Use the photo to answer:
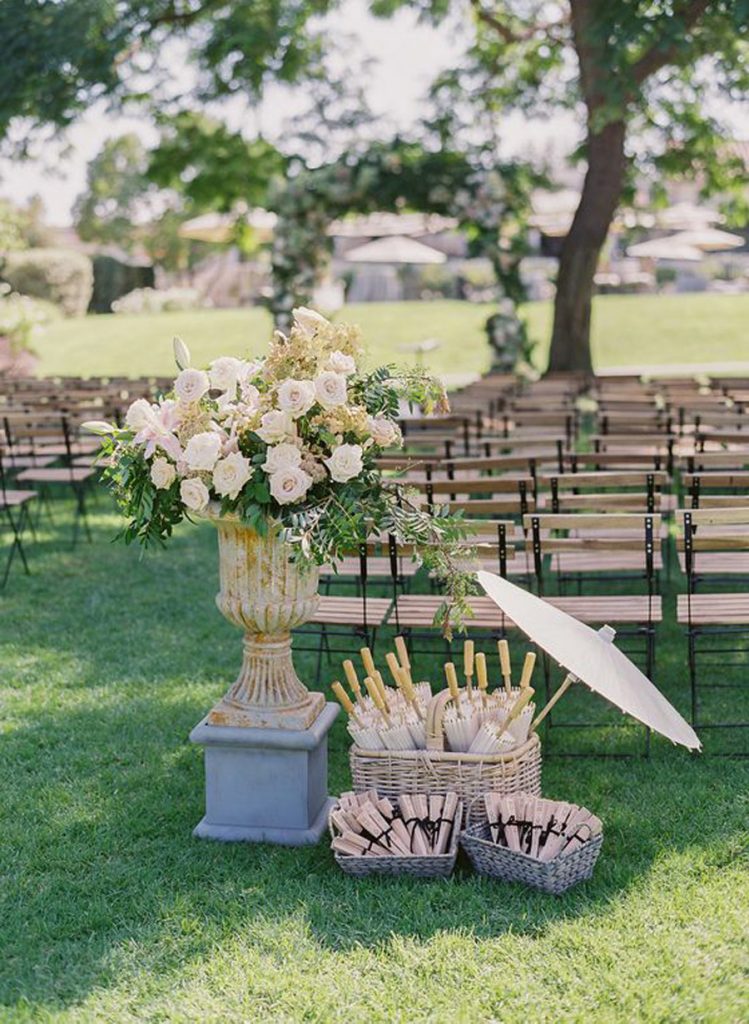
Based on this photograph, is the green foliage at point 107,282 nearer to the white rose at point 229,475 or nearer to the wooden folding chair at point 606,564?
the wooden folding chair at point 606,564

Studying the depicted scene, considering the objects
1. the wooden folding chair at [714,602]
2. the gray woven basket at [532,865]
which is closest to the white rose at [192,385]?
the gray woven basket at [532,865]

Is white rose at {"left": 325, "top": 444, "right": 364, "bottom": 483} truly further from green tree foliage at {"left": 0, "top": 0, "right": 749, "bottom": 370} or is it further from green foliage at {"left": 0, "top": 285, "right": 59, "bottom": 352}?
green foliage at {"left": 0, "top": 285, "right": 59, "bottom": 352}

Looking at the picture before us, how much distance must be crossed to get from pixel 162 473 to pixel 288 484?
45 cm

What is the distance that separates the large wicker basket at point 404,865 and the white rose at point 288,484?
1234mm

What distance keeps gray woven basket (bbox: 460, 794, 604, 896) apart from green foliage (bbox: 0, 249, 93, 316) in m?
29.7

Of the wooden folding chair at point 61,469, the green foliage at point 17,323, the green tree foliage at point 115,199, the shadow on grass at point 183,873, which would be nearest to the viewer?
the shadow on grass at point 183,873

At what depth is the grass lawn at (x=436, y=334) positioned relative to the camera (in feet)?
85.3

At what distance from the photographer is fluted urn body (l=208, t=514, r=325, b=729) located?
4594 mm

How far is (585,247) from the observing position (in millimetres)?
17938

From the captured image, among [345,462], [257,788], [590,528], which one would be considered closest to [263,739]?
[257,788]

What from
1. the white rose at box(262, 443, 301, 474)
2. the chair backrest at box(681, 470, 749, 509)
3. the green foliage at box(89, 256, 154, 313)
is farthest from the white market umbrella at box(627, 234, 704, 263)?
the white rose at box(262, 443, 301, 474)

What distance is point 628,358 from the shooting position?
2602 centimetres

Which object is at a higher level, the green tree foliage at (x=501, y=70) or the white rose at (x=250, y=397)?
the green tree foliage at (x=501, y=70)

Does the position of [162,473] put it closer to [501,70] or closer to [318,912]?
[318,912]
